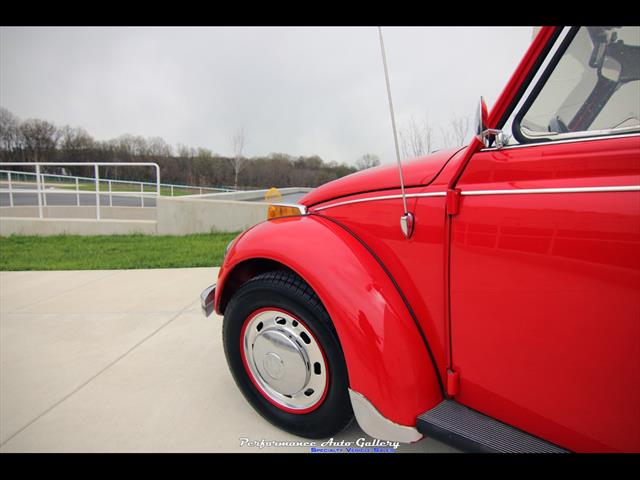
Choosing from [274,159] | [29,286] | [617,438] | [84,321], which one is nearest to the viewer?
[617,438]

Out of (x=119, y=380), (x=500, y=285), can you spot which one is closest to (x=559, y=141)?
(x=500, y=285)

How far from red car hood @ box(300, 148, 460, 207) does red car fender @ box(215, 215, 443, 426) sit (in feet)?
0.82

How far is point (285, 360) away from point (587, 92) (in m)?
1.68

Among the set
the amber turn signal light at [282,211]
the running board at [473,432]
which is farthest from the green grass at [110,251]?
the running board at [473,432]

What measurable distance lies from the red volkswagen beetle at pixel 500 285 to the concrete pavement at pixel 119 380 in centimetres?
52

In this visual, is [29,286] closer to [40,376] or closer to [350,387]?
[40,376]

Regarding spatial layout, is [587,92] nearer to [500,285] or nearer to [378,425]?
[500,285]

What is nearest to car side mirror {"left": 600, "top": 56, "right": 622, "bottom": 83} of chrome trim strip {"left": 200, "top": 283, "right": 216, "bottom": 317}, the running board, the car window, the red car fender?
the car window

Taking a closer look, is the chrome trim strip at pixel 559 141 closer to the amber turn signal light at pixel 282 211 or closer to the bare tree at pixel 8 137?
the amber turn signal light at pixel 282 211

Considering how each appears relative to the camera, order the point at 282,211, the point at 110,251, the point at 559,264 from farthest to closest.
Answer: the point at 110,251, the point at 282,211, the point at 559,264

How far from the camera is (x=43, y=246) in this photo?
23.6ft

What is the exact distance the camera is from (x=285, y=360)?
Answer: 1811mm
